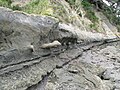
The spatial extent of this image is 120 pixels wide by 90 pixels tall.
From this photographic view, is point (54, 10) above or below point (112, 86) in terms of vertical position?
above

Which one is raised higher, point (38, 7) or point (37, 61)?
point (38, 7)

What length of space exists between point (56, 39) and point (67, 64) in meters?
1.02

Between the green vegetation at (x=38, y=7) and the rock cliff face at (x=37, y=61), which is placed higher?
the green vegetation at (x=38, y=7)

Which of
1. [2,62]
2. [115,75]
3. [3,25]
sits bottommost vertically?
[115,75]

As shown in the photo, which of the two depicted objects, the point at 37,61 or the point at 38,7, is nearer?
the point at 37,61

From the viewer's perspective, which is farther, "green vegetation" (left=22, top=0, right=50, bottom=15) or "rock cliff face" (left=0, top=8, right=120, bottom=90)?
"green vegetation" (left=22, top=0, right=50, bottom=15)

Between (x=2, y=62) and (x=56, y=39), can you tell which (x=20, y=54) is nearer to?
(x=2, y=62)

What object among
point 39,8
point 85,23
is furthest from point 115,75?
point 85,23

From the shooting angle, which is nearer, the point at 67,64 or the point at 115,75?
the point at 67,64

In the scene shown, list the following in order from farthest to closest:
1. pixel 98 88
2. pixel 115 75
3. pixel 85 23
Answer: pixel 85 23
pixel 115 75
pixel 98 88

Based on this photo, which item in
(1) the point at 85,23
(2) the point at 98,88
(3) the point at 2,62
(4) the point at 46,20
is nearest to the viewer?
(3) the point at 2,62

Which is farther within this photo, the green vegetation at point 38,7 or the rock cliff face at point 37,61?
the green vegetation at point 38,7

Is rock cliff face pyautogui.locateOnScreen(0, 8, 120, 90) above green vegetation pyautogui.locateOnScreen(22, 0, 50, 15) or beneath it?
beneath

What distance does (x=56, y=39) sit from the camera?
9797 mm
